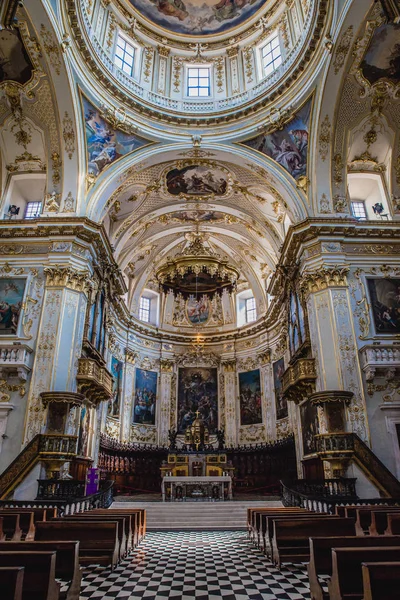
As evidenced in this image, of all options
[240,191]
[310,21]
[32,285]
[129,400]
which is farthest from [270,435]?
[310,21]

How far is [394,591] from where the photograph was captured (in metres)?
2.97

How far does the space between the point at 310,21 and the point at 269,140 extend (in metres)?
4.30

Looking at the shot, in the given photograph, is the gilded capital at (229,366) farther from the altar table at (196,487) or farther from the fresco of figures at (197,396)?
the altar table at (196,487)

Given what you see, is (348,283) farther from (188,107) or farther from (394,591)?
(394,591)

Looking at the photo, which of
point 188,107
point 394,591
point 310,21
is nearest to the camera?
point 394,591

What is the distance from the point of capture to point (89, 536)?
6.03 metres

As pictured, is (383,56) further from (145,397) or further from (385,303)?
(145,397)

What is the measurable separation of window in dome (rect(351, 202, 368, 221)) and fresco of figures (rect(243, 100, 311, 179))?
2918 millimetres

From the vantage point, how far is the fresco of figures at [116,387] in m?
21.0

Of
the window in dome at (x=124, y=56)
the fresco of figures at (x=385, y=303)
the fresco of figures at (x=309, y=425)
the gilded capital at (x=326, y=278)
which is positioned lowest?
the fresco of figures at (x=309, y=425)

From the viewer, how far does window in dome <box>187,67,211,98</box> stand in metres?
19.3

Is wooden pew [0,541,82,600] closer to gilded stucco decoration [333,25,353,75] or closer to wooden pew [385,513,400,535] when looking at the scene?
wooden pew [385,513,400,535]

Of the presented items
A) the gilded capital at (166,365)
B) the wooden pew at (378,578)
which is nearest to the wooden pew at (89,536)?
the wooden pew at (378,578)

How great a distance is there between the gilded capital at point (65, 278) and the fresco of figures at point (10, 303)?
1.05 metres
